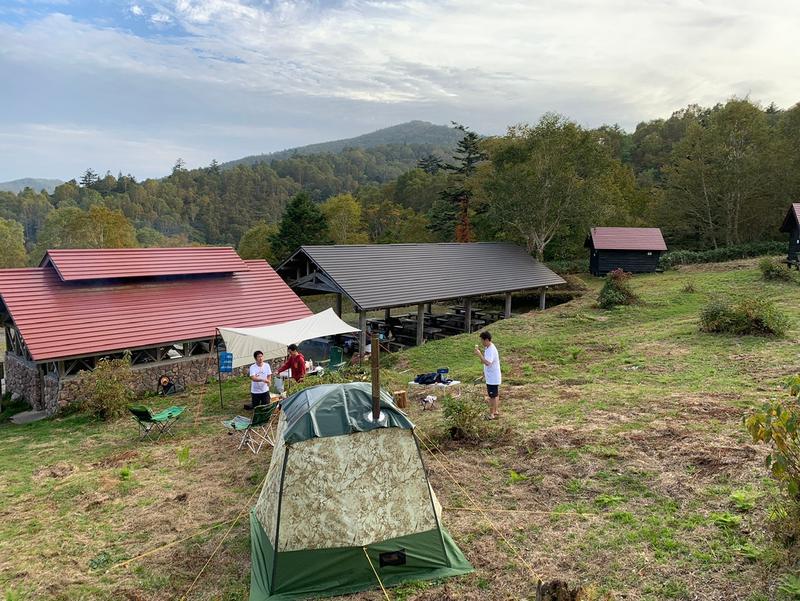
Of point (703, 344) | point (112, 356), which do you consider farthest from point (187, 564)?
point (703, 344)

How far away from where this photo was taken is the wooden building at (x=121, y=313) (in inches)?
506

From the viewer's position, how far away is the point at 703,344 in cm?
1322

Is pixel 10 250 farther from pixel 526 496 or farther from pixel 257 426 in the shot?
pixel 526 496

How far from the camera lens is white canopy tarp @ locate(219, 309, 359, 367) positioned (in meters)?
12.3

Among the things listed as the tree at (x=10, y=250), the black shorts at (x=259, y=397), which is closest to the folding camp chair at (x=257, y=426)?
the black shorts at (x=259, y=397)

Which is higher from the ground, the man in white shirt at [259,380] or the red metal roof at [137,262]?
the red metal roof at [137,262]

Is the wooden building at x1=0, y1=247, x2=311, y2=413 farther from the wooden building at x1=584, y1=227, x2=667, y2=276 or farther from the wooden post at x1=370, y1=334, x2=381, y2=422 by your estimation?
the wooden building at x1=584, y1=227, x2=667, y2=276

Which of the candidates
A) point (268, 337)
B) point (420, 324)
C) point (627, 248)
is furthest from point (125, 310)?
point (627, 248)

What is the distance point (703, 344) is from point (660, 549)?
9.99 meters

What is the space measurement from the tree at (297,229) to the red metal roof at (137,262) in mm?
21166

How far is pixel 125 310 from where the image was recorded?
14445mm

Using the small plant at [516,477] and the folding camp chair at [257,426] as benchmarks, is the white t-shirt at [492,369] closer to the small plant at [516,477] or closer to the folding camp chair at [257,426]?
the small plant at [516,477]

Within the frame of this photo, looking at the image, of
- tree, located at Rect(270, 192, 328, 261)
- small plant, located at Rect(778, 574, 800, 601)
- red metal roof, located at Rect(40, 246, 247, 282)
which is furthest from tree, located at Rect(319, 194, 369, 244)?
small plant, located at Rect(778, 574, 800, 601)

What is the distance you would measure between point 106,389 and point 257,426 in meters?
5.09
